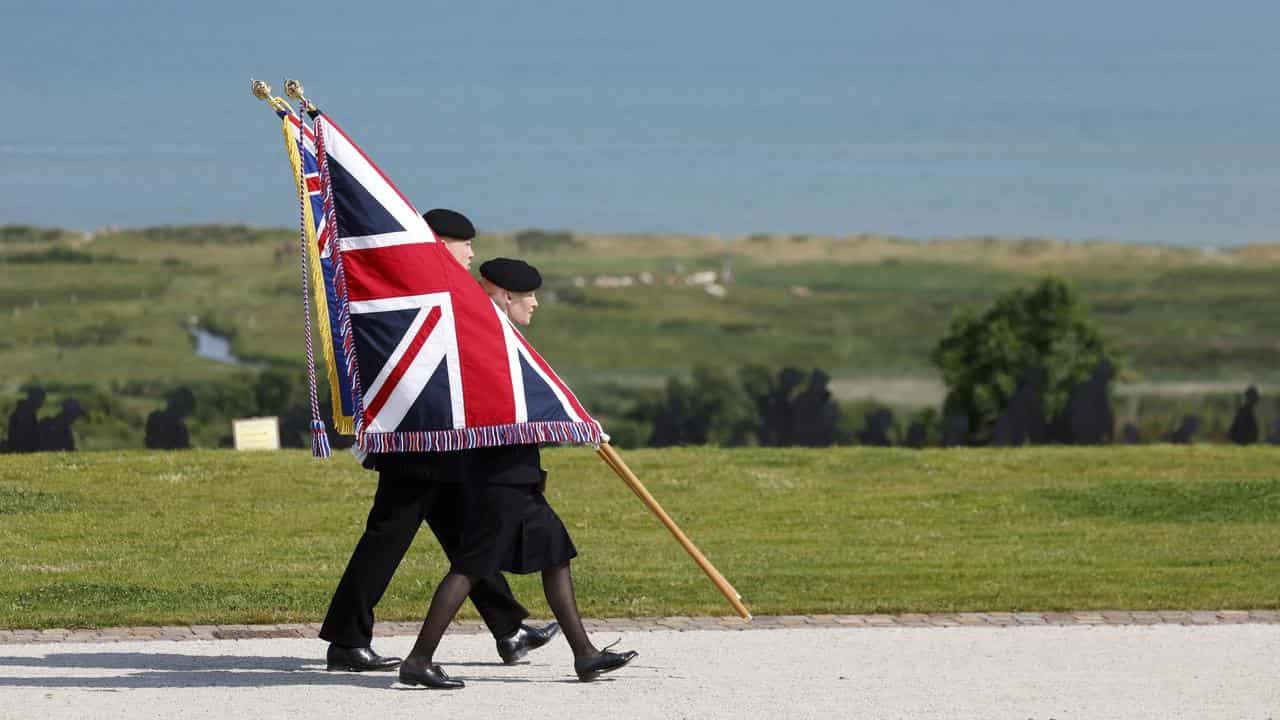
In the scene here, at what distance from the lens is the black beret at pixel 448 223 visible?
8195mm

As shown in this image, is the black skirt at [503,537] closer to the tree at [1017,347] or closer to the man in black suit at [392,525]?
the man in black suit at [392,525]

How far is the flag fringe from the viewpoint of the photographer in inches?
311

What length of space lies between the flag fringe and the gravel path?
982 millimetres

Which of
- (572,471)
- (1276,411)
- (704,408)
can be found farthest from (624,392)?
(572,471)

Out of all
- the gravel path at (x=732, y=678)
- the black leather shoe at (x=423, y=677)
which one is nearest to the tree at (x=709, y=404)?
the gravel path at (x=732, y=678)

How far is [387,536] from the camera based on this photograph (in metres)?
8.17

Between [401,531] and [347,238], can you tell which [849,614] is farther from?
[347,238]

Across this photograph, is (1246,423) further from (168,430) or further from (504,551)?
(504,551)

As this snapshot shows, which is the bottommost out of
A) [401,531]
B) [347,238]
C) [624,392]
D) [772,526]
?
[624,392]

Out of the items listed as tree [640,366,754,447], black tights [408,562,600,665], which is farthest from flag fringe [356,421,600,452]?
tree [640,366,754,447]

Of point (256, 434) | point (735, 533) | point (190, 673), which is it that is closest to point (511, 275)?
point (190, 673)

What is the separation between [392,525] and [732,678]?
1.55 meters

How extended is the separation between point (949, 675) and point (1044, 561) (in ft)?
14.5

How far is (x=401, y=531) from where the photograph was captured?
321 inches
